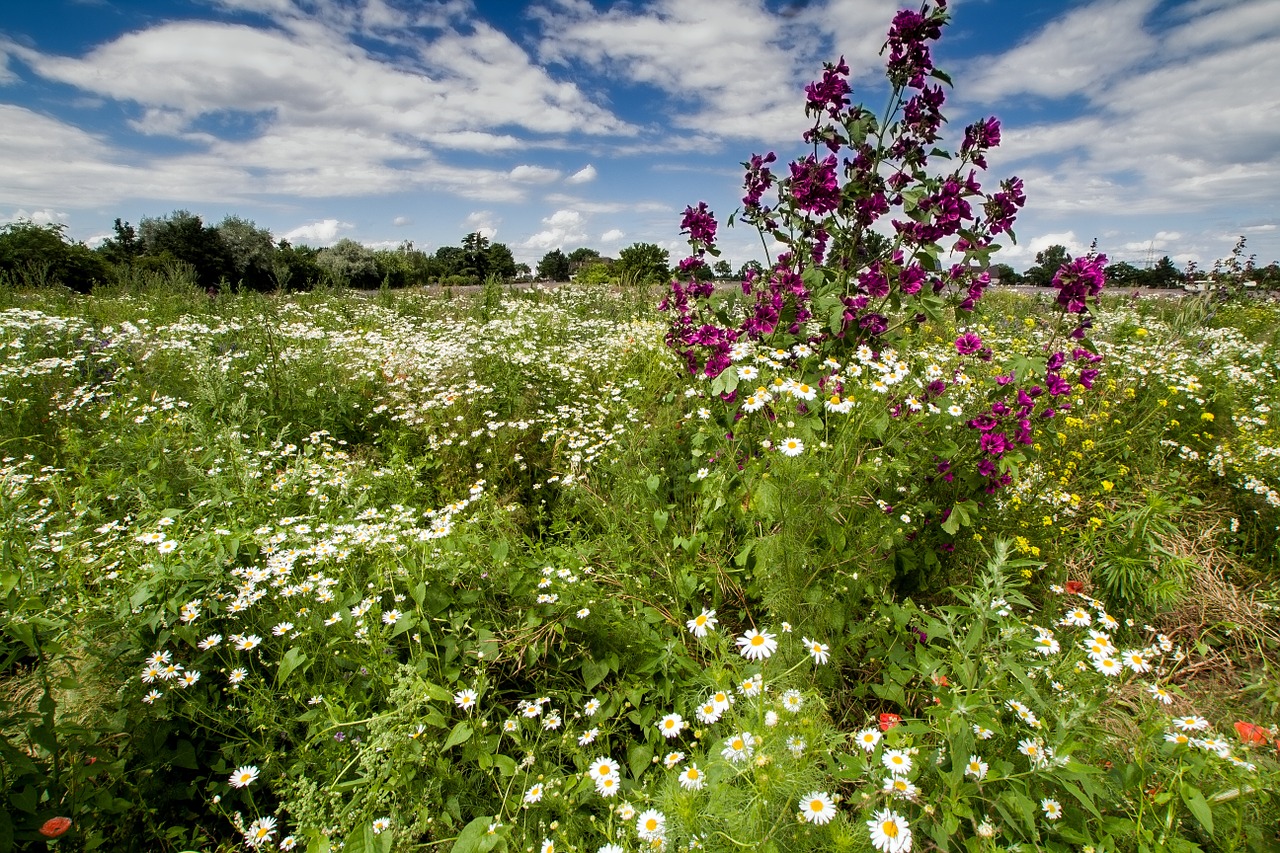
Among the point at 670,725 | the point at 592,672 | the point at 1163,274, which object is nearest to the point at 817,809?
the point at 670,725

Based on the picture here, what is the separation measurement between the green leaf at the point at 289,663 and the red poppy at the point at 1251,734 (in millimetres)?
2783

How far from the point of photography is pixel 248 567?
7.06 ft

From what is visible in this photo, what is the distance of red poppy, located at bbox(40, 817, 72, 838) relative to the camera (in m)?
1.36

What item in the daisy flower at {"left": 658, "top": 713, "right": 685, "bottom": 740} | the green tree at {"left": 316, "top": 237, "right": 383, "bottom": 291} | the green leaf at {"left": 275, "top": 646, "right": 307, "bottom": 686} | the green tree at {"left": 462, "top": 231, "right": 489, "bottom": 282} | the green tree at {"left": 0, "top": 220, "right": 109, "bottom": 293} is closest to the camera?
the daisy flower at {"left": 658, "top": 713, "right": 685, "bottom": 740}

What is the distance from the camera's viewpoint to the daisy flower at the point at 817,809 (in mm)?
1092

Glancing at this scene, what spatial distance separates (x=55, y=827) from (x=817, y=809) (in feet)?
6.25

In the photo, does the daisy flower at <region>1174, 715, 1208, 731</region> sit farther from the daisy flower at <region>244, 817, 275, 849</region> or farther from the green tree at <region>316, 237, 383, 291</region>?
the green tree at <region>316, 237, 383, 291</region>

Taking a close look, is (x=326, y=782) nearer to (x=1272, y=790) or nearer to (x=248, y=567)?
(x=248, y=567)

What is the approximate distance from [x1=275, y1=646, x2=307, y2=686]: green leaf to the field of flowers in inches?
0.5

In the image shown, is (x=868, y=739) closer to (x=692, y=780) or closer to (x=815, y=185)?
(x=692, y=780)

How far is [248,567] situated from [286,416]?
8.71 ft

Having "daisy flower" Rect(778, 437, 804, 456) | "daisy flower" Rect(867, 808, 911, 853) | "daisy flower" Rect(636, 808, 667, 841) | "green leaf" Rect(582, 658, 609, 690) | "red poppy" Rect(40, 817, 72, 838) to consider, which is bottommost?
"red poppy" Rect(40, 817, 72, 838)

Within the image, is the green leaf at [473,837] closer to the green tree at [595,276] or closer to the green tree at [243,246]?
the green tree at [595,276]

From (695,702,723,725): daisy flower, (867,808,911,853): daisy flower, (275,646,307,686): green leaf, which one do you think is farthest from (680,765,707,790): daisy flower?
(275,646,307,686): green leaf
